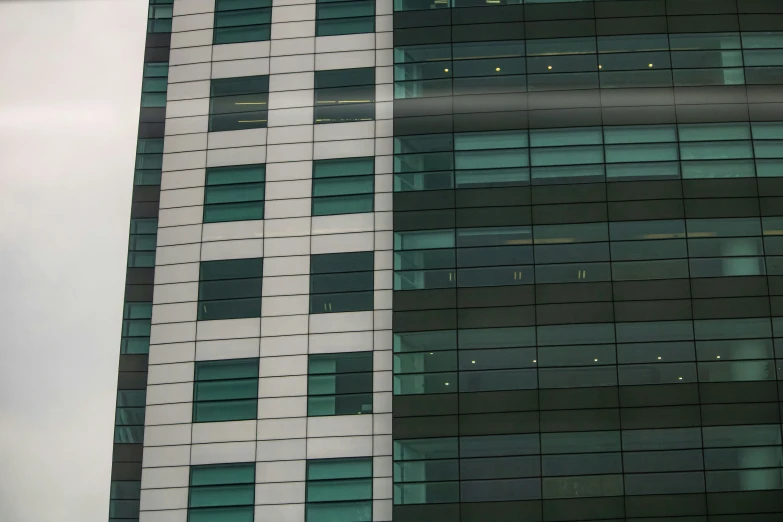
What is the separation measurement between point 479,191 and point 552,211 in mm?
1604

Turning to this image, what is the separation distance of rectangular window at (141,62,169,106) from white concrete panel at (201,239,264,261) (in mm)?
5484

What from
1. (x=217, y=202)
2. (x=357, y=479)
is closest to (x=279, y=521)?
(x=357, y=479)

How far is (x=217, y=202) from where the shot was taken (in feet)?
83.7

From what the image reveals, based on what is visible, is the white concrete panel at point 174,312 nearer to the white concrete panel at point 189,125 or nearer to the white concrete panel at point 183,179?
the white concrete panel at point 183,179

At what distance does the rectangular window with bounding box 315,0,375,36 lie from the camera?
26.3m

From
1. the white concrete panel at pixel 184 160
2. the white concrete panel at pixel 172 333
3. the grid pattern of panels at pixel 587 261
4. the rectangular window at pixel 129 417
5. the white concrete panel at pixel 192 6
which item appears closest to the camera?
the grid pattern of panels at pixel 587 261

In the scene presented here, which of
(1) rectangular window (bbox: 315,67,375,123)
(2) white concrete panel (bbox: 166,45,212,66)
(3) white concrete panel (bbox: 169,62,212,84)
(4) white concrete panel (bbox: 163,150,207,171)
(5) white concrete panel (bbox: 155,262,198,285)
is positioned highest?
(2) white concrete panel (bbox: 166,45,212,66)

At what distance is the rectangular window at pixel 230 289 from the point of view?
24.6m

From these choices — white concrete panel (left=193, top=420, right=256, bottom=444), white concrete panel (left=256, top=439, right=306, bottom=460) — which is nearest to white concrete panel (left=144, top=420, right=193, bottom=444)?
white concrete panel (left=193, top=420, right=256, bottom=444)

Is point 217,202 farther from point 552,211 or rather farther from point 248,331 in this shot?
point 552,211

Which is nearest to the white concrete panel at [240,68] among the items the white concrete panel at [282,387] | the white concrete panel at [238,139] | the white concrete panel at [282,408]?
the white concrete panel at [238,139]

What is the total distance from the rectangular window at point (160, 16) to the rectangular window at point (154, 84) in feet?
3.80

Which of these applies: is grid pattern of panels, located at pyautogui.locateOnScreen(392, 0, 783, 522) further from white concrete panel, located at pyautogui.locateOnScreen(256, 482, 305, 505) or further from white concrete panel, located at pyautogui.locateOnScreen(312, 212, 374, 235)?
white concrete panel, located at pyautogui.locateOnScreen(256, 482, 305, 505)

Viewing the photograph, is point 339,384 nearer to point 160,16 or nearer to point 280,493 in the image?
point 280,493
